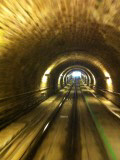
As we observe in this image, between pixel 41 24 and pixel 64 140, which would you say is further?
pixel 64 140

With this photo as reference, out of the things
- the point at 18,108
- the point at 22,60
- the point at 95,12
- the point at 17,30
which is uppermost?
the point at 95,12

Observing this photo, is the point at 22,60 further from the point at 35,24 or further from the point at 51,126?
the point at 51,126

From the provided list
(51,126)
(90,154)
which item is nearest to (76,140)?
(90,154)

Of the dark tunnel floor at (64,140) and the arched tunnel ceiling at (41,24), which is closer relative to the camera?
the arched tunnel ceiling at (41,24)

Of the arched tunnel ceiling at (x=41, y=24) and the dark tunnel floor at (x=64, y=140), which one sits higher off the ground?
the arched tunnel ceiling at (x=41, y=24)

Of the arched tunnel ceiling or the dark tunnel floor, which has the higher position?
the arched tunnel ceiling

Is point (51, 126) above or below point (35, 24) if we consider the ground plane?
below

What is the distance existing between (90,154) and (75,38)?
17.9 feet

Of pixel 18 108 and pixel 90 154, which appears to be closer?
pixel 90 154

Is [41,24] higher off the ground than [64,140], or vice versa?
[41,24]

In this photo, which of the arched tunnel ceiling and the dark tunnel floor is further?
the dark tunnel floor

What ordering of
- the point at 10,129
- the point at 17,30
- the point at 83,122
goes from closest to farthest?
the point at 17,30, the point at 10,129, the point at 83,122

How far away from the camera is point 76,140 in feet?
20.2

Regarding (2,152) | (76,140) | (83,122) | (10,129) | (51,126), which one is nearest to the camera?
(2,152)
